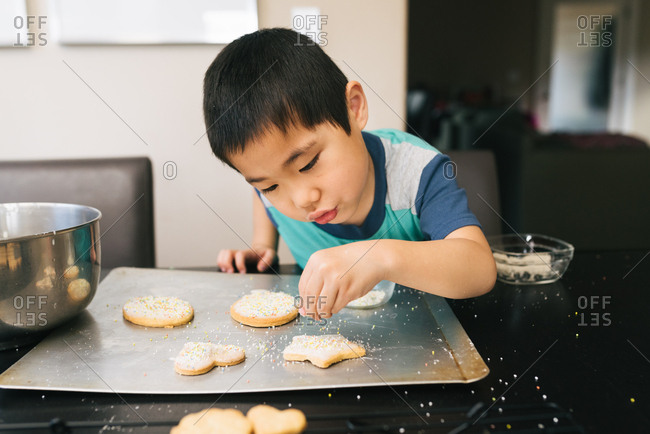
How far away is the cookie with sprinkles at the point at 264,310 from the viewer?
77 cm

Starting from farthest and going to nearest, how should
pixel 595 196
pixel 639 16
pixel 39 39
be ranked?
pixel 639 16 < pixel 595 196 < pixel 39 39

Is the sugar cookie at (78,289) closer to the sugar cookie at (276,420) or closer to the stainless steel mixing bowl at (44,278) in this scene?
the stainless steel mixing bowl at (44,278)

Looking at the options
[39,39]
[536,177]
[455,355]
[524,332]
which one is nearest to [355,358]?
[455,355]

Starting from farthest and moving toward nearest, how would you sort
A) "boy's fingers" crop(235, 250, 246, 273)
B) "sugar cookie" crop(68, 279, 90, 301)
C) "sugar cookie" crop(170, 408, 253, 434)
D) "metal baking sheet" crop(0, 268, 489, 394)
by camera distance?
"boy's fingers" crop(235, 250, 246, 273) < "sugar cookie" crop(68, 279, 90, 301) < "metal baking sheet" crop(0, 268, 489, 394) < "sugar cookie" crop(170, 408, 253, 434)

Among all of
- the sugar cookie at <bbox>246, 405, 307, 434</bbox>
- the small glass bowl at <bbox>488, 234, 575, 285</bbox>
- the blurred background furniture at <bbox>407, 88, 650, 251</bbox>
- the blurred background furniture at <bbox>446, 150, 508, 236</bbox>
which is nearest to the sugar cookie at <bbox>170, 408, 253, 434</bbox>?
the sugar cookie at <bbox>246, 405, 307, 434</bbox>

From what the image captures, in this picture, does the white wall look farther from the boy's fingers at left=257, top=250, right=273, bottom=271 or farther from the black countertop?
the black countertop

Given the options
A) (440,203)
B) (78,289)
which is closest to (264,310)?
(78,289)

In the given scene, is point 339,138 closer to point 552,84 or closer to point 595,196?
point 595,196

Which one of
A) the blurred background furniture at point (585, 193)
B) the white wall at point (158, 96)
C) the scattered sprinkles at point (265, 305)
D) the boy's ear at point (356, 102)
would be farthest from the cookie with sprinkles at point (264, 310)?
the blurred background furniture at point (585, 193)

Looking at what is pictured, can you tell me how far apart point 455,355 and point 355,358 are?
0.12 m

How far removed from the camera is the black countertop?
0.52 m

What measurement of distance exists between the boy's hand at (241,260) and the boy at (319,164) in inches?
8.8

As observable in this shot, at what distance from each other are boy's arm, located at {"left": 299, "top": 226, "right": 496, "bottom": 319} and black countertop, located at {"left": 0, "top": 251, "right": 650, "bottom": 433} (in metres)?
0.07

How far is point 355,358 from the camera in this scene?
67cm
